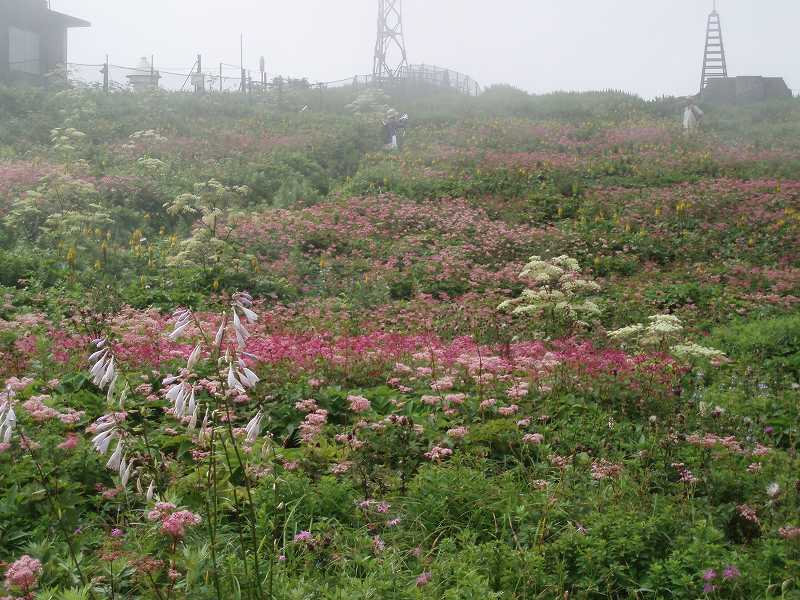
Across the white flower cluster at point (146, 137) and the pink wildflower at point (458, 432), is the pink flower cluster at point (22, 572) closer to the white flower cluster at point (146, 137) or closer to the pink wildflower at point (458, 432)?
the pink wildflower at point (458, 432)

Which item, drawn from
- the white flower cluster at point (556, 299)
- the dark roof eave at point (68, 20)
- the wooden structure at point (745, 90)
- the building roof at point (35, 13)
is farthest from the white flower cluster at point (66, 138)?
the wooden structure at point (745, 90)

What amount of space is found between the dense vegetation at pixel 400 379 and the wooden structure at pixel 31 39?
13.2 metres

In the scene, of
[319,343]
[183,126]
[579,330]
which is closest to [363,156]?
[183,126]

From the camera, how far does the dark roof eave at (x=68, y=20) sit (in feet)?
109

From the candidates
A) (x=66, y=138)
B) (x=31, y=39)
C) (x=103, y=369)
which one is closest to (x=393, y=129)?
(x=66, y=138)

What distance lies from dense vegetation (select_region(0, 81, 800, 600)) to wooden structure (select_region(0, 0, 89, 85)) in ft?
43.2

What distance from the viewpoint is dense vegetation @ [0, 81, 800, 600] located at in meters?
3.64

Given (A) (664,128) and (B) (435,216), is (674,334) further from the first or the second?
(A) (664,128)

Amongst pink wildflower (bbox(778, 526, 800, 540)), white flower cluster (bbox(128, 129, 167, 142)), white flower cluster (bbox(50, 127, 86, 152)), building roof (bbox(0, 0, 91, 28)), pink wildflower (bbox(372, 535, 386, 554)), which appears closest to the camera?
pink wildflower (bbox(778, 526, 800, 540))

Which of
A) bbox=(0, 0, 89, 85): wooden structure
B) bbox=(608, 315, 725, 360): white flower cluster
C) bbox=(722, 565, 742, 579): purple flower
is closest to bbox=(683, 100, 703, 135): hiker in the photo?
bbox=(608, 315, 725, 360): white flower cluster

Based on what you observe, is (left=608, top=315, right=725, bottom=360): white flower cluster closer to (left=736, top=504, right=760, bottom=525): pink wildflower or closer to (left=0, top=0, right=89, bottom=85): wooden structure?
(left=736, top=504, right=760, bottom=525): pink wildflower

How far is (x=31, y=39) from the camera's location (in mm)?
32250

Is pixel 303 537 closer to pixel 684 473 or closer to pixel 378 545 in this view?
pixel 378 545

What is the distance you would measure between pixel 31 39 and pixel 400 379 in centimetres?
3279
